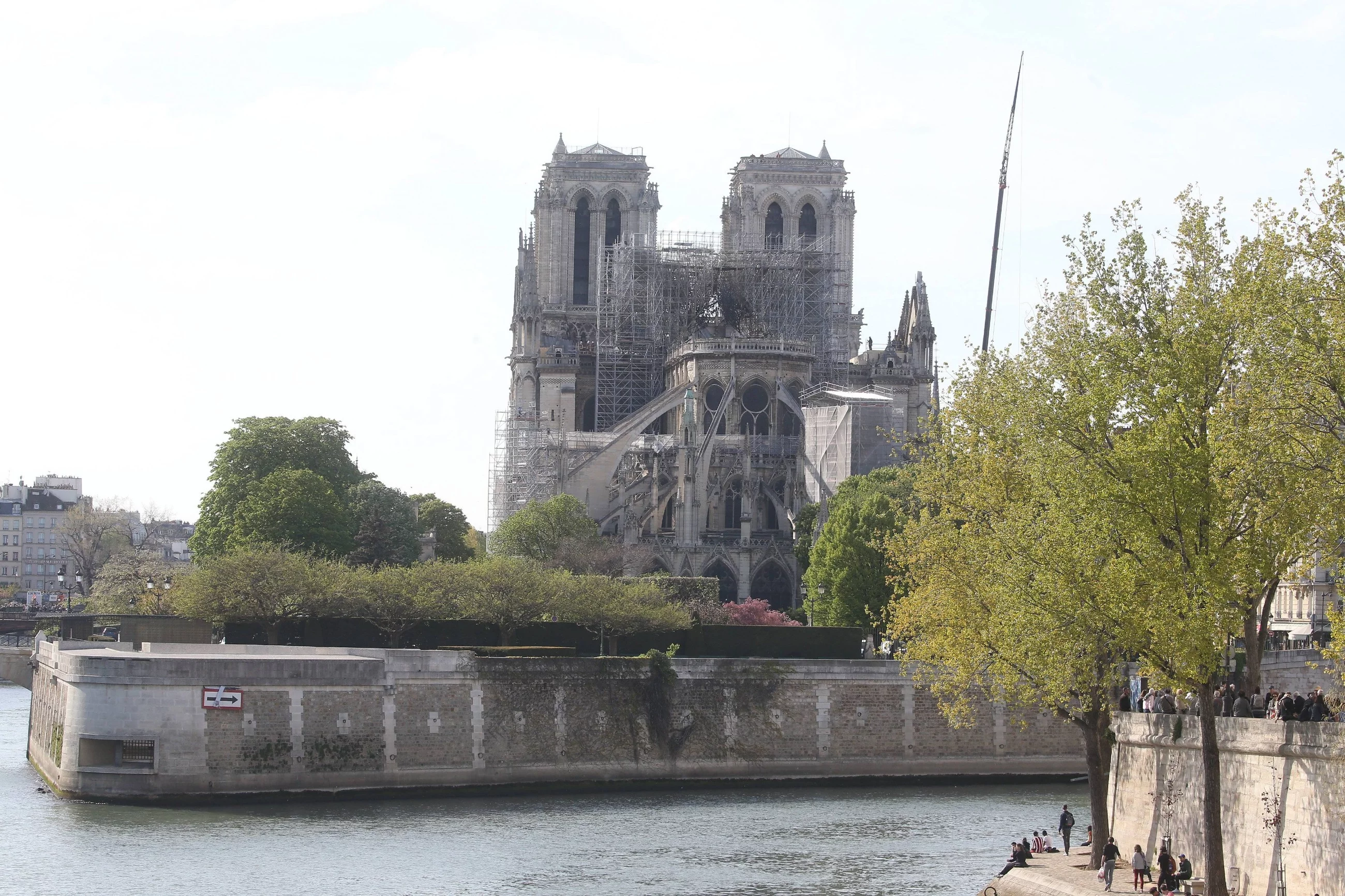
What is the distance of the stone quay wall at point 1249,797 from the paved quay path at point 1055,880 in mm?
973

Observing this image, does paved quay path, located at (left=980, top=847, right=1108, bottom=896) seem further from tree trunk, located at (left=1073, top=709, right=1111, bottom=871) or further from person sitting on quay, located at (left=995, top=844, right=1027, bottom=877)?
tree trunk, located at (left=1073, top=709, right=1111, bottom=871)

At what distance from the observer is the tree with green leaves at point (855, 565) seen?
5844 cm

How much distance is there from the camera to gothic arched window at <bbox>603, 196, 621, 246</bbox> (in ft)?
340

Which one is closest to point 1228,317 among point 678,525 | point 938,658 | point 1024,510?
point 1024,510

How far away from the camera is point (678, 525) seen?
79.8 meters

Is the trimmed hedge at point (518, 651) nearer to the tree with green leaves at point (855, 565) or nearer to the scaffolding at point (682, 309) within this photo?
the tree with green leaves at point (855, 565)

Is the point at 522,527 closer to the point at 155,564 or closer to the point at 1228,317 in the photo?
the point at 155,564

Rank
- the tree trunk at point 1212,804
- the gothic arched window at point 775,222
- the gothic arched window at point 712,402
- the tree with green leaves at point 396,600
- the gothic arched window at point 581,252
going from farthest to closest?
the gothic arched window at point 581,252 → the gothic arched window at point 775,222 → the gothic arched window at point 712,402 → the tree with green leaves at point 396,600 → the tree trunk at point 1212,804

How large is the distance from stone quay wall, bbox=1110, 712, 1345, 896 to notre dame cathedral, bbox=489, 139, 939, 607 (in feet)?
129

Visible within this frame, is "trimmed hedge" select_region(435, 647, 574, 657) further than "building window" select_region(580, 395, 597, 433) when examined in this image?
No

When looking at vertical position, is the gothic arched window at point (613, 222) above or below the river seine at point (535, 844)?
above

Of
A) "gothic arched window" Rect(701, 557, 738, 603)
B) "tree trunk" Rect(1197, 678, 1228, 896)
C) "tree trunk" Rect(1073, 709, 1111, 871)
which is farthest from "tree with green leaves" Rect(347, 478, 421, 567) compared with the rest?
"tree trunk" Rect(1197, 678, 1228, 896)

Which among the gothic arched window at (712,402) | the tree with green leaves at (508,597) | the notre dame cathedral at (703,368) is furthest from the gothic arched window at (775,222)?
the tree with green leaves at (508,597)

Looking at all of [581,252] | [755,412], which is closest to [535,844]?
[755,412]
